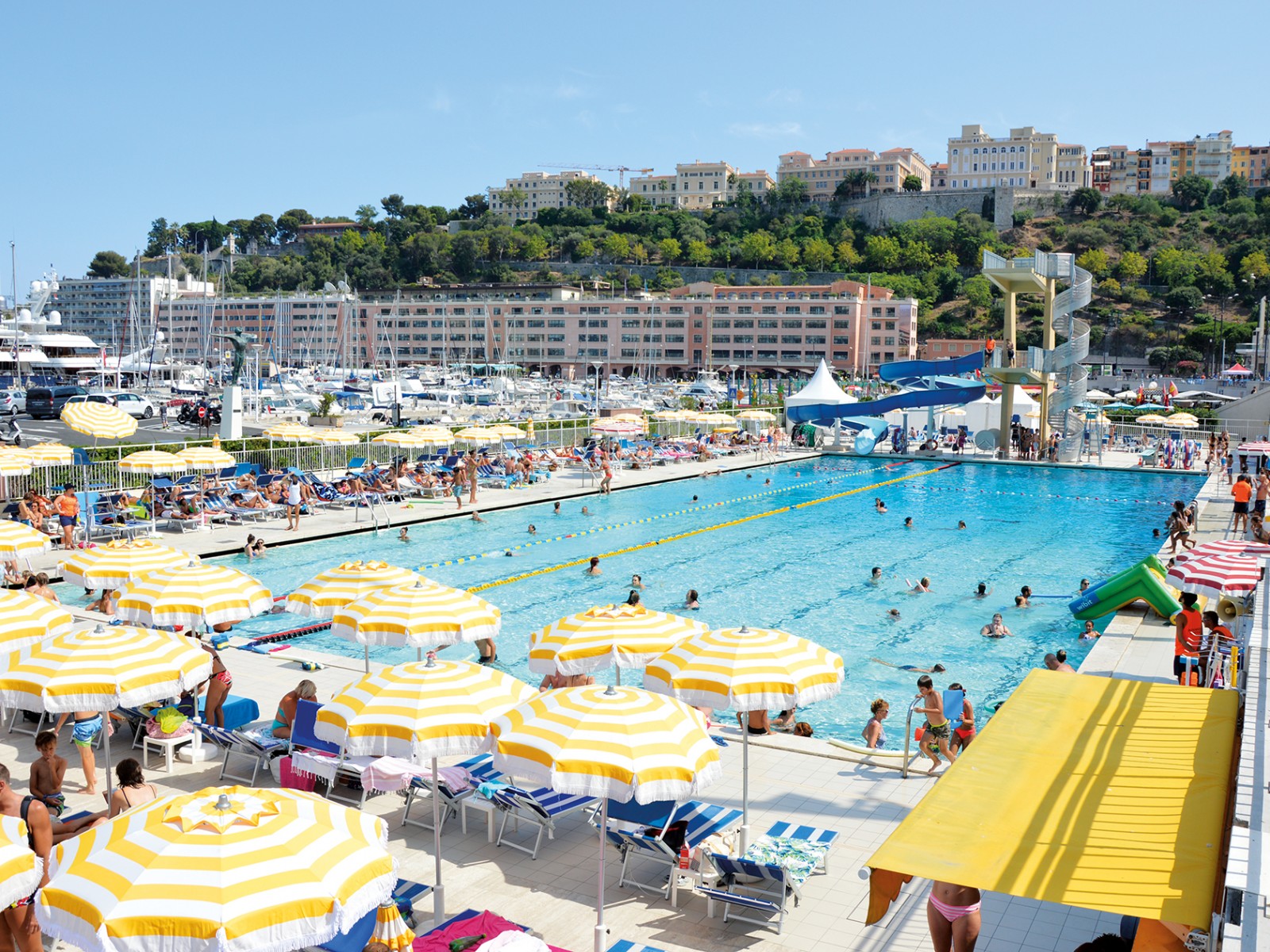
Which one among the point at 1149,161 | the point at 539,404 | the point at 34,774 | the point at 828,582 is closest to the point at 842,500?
the point at 828,582

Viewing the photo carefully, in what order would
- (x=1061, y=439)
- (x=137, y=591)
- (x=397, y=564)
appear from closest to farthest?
(x=137, y=591) → (x=397, y=564) → (x=1061, y=439)

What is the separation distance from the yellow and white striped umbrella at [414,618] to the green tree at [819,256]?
129287 mm

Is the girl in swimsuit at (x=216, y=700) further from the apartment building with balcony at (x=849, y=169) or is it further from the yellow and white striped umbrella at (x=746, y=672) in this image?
the apartment building with balcony at (x=849, y=169)

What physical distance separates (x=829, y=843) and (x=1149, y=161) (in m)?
182

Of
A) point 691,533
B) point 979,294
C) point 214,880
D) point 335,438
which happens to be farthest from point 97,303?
point 214,880

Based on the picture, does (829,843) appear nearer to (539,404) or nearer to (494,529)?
(494,529)

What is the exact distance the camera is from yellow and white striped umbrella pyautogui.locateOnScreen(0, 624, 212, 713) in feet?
23.4

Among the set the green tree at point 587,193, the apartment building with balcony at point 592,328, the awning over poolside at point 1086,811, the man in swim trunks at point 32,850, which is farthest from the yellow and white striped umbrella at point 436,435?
the green tree at point 587,193

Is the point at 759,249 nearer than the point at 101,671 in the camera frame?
No

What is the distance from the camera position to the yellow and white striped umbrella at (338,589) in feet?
35.4

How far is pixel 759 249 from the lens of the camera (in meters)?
136

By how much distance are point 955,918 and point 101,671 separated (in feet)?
19.2

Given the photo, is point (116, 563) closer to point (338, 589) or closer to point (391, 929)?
point (338, 589)

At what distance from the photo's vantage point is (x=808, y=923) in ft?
21.7
